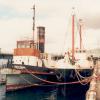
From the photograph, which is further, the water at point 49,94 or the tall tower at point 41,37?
the tall tower at point 41,37

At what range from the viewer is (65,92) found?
1404 inches

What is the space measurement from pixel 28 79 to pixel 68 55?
9287mm

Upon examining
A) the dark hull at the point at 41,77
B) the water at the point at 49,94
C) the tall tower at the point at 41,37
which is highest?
the tall tower at the point at 41,37

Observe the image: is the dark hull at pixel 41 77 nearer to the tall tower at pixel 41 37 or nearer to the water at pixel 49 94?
the water at pixel 49 94

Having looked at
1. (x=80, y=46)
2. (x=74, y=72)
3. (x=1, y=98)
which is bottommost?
(x=1, y=98)

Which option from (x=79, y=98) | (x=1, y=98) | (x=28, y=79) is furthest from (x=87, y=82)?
(x=1, y=98)

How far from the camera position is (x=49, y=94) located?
37.3 meters

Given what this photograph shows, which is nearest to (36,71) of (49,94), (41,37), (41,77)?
(41,77)

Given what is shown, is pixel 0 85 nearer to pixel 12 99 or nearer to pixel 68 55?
pixel 68 55

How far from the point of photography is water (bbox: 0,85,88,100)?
34.1 m

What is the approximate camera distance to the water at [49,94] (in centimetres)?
A: 3412

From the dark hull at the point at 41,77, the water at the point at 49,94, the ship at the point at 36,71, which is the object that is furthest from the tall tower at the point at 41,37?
the water at the point at 49,94

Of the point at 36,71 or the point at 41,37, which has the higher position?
the point at 41,37

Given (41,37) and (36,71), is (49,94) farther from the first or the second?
(41,37)
